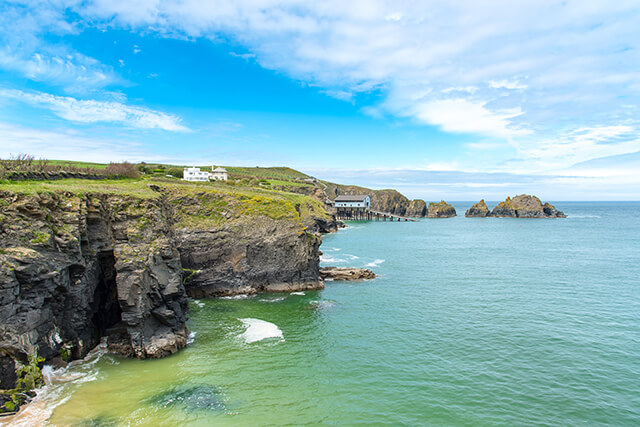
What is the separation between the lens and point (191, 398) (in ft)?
64.0

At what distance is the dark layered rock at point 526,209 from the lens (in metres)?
168

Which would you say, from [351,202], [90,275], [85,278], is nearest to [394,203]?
[351,202]

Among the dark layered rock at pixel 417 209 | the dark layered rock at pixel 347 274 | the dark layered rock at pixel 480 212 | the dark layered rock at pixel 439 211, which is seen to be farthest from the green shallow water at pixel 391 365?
the dark layered rock at pixel 480 212

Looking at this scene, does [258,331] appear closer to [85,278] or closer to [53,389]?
[85,278]

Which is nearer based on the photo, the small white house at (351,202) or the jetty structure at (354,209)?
the small white house at (351,202)

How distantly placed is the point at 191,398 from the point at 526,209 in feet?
602

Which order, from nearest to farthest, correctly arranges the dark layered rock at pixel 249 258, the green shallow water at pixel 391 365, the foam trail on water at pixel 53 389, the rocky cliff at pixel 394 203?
the foam trail on water at pixel 53 389 → the green shallow water at pixel 391 365 → the dark layered rock at pixel 249 258 → the rocky cliff at pixel 394 203

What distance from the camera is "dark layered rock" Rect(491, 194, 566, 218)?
168 m

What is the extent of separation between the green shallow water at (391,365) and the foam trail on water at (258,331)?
56 centimetres

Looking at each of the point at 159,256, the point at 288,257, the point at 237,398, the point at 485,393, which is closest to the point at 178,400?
the point at 237,398

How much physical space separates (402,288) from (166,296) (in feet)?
91.4

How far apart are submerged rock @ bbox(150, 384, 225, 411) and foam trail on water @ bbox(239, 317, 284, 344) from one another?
693 cm

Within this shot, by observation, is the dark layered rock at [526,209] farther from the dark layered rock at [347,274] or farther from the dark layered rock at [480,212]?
the dark layered rock at [347,274]

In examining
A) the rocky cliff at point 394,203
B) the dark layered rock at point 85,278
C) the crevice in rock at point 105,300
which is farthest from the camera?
the rocky cliff at point 394,203
